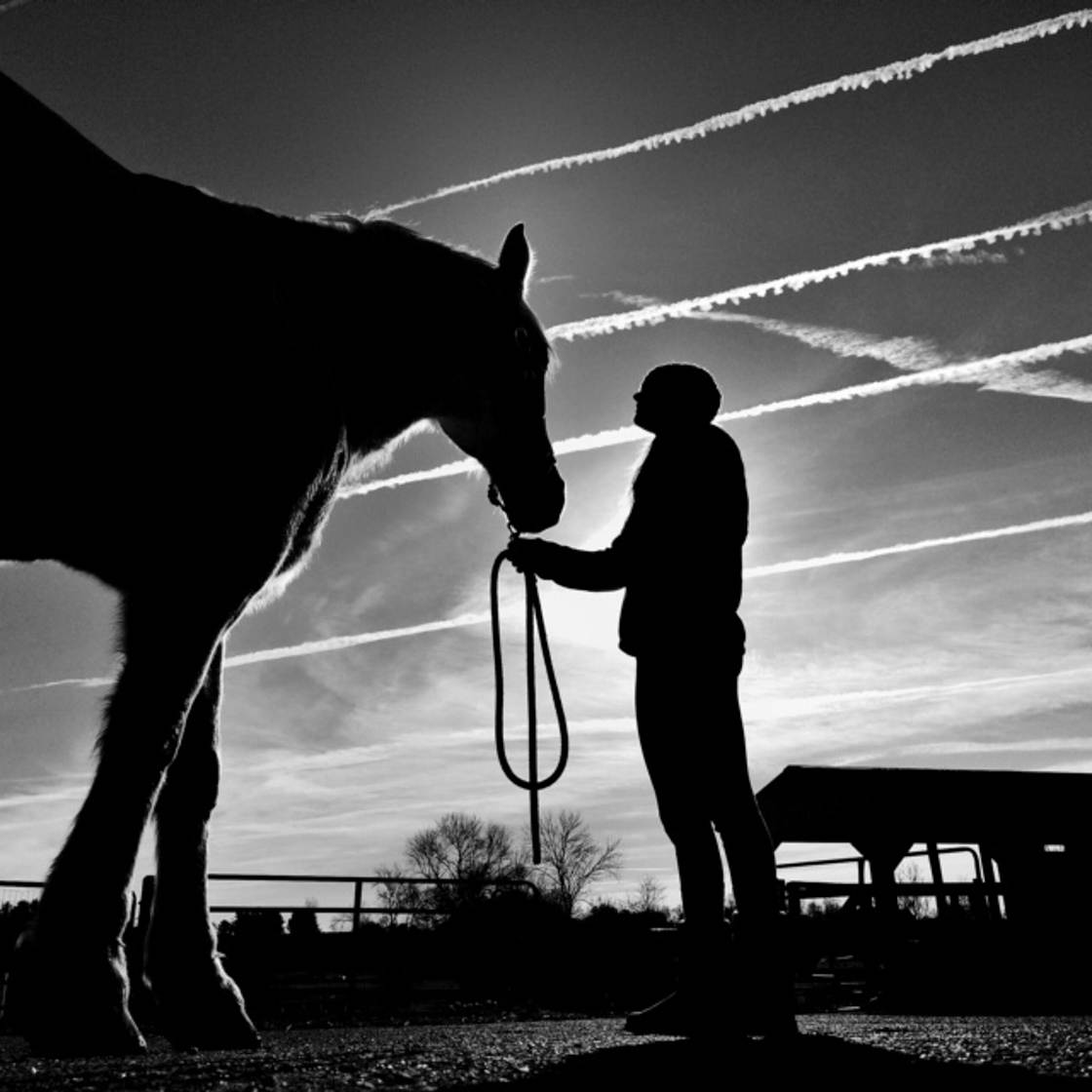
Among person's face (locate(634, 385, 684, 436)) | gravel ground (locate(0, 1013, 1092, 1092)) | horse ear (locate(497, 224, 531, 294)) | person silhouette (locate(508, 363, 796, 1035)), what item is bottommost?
gravel ground (locate(0, 1013, 1092, 1092))

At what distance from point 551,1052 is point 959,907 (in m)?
16.7

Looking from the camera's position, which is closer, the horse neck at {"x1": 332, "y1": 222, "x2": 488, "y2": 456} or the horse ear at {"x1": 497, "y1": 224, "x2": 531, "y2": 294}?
the horse neck at {"x1": 332, "y1": 222, "x2": 488, "y2": 456}

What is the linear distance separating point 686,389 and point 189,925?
242cm

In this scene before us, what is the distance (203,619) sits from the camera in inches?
120

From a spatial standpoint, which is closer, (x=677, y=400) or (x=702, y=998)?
(x=702, y=998)

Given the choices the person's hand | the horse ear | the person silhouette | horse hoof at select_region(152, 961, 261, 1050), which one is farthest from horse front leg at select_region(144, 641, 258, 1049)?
the horse ear

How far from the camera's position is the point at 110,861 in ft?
8.87

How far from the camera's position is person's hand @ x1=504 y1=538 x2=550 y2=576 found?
3547 mm

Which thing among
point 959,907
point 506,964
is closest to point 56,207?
point 506,964

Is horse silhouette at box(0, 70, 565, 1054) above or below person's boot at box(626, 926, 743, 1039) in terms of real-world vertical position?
above

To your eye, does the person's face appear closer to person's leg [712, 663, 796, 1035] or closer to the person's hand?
the person's hand

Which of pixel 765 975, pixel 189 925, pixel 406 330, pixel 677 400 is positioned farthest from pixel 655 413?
pixel 189 925

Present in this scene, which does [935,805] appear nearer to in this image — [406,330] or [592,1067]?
[406,330]

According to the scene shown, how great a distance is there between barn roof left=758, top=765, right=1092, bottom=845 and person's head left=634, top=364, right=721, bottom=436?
565 inches
